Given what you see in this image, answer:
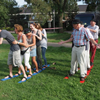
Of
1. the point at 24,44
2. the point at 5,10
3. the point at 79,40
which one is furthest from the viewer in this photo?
the point at 5,10

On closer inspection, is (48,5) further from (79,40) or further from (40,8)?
(79,40)

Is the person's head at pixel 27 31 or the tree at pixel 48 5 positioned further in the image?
the tree at pixel 48 5

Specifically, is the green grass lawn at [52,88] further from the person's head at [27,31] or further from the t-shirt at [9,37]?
the person's head at [27,31]

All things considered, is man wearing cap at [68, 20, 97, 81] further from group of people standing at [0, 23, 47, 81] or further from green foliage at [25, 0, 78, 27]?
green foliage at [25, 0, 78, 27]

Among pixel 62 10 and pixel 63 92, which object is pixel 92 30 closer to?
pixel 63 92

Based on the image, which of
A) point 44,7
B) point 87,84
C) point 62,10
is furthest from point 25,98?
point 62,10

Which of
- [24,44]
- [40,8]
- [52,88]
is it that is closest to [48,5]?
[40,8]

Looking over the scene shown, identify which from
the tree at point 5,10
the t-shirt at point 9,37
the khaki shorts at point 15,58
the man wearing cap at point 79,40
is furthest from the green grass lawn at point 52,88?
the tree at point 5,10

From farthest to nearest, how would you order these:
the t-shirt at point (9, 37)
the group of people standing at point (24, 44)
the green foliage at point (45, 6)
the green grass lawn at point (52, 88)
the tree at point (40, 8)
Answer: the green foliage at point (45, 6) → the tree at point (40, 8) → the group of people standing at point (24, 44) → the t-shirt at point (9, 37) → the green grass lawn at point (52, 88)

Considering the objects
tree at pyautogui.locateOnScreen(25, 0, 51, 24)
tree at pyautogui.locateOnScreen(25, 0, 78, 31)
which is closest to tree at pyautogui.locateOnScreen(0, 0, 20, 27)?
tree at pyautogui.locateOnScreen(25, 0, 51, 24)

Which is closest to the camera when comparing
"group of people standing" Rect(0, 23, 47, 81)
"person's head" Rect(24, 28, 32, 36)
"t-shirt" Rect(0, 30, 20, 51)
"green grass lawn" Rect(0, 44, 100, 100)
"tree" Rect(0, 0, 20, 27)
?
"green grass lawn" Rect(0, 44, 100, 100)

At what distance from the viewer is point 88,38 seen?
4.08 m

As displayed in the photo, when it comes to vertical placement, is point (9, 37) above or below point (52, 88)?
above

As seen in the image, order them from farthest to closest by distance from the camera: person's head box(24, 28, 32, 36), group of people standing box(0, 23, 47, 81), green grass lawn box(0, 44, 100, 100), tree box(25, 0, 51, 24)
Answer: tree box(25, 0, 51, 24) < person's head box(24, 28, 32, 36) < group of people standing box(0, 23, 47, 81) < green grass lawn box(0, 44, 100, 100)
